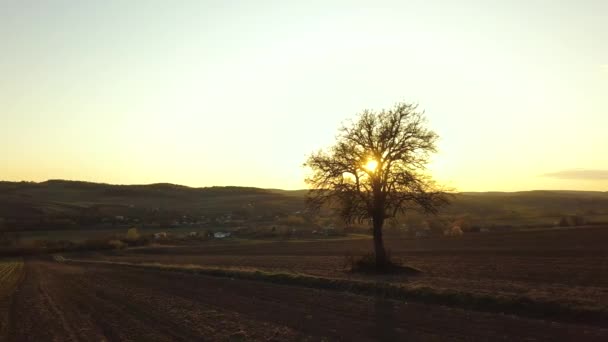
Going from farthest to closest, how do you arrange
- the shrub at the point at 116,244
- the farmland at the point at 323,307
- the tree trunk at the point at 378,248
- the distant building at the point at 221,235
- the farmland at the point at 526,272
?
the distant building at the point at 221,235 → the shrub at the point at 116,244 → the tree trunk at the point at 378,248 → the farmland at the point at 526,272 → the farmland at the point at 323,307

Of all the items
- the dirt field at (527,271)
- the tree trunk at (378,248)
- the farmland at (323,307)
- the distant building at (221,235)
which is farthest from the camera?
the distant building at (221,235)

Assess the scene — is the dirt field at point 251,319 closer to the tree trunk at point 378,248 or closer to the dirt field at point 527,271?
the dirt field at point 527,271

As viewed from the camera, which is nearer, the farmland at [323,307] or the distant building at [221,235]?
the farmland at [323,307]

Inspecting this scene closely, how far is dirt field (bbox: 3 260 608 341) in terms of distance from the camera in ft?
54.7

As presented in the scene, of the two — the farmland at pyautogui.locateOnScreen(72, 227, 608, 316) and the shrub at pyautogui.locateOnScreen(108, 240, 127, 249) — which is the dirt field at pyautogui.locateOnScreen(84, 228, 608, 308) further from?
the shrub at pyautogui.locateOnScreen(108, 240, 127, 249)

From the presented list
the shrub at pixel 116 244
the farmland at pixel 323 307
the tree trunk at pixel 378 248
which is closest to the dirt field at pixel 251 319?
the farmland at pixel 323 307

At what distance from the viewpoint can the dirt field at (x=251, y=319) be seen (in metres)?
16.7

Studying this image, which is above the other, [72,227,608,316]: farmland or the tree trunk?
the tree trunk

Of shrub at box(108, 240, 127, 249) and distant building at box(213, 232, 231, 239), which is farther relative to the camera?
distant building at box(213, 232, 231, 239)

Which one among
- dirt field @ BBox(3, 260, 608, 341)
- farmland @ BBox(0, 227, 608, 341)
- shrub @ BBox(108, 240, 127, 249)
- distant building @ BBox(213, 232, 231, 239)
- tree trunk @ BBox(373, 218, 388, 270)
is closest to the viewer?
dirt field @ BBox(3, 260, 608, 341)

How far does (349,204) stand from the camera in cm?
3809

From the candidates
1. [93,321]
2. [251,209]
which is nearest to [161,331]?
[93,321]

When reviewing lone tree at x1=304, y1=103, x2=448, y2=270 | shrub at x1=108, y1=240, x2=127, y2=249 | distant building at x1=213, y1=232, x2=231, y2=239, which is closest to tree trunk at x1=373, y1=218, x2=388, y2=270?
lone tree at x1=304, y1=103, x2=448, y2=270

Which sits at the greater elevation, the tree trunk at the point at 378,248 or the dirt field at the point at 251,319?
the tree trunk at the point at 378,248
